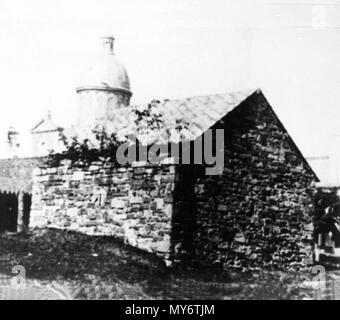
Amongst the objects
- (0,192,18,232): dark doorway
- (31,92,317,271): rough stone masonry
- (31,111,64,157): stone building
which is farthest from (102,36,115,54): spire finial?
(31,92,317,271): rough stone masonry

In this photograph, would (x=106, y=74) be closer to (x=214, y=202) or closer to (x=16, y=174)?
(x=16, y=174)

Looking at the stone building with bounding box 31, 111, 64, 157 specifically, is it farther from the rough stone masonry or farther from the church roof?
the rough stone masonry

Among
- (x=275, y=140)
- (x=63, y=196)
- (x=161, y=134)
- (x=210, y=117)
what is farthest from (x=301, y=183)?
(x=63, y=196)

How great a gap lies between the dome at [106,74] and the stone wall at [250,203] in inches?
698

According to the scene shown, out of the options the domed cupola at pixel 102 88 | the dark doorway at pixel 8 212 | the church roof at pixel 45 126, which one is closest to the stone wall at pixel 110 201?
the dark doorway at pixel 8 212

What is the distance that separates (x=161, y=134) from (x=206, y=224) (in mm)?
2217

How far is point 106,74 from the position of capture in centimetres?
3011

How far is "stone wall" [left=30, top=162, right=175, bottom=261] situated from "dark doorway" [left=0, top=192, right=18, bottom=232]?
13.3 ft

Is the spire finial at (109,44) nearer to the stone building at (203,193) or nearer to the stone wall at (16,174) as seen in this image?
the stone wall at (16,174)

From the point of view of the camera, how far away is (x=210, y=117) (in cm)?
1216

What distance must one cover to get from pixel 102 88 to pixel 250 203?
18.9m

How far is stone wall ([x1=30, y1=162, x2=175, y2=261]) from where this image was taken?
11.1 metres

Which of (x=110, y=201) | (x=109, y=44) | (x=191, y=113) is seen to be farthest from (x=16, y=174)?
(x=191, y=113)
